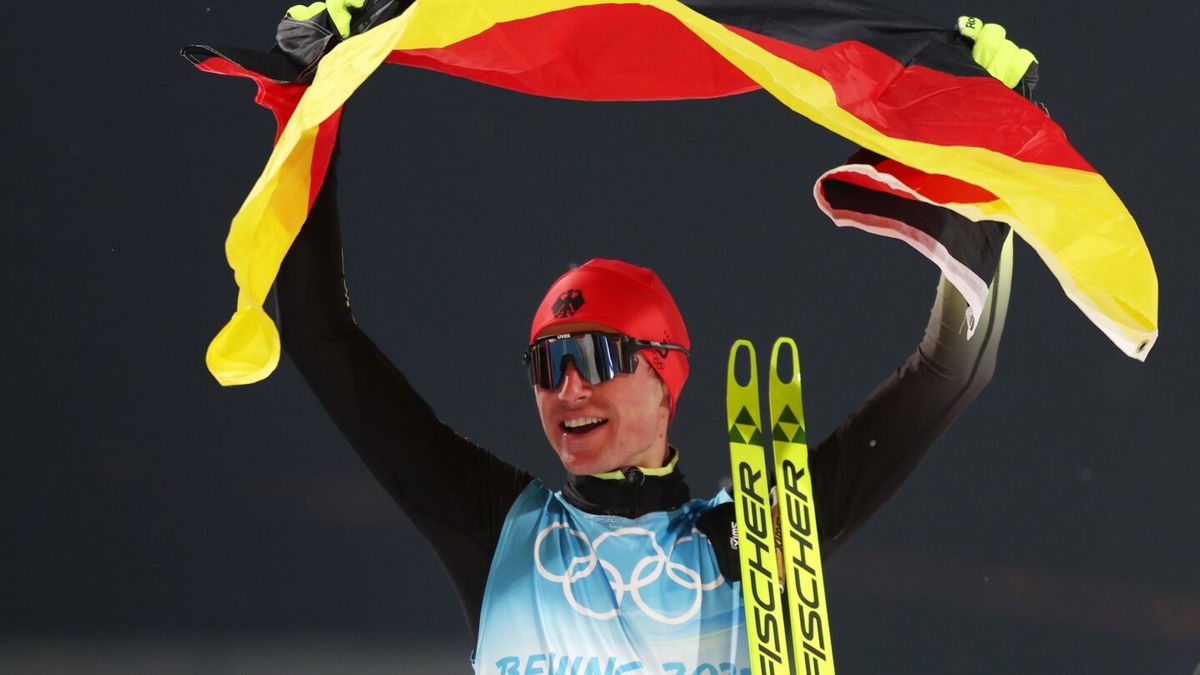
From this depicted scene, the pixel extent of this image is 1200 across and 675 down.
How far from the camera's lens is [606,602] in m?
1.55

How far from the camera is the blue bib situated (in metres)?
1.54

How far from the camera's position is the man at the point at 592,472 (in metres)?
1.54

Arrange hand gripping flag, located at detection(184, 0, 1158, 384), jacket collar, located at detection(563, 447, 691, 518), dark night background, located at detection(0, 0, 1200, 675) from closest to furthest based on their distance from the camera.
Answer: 1. hand gripping flag, located at detection(184, 0, 1158, 384)
2. jacket collar, located at detection(563, 447, 691, 518)
3. dark night background, located at detection(0, 0, 1200, 675)

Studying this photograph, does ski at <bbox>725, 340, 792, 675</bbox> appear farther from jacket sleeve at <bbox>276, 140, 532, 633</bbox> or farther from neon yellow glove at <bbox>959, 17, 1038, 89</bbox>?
neon yellow glove at <bbox>959, 17, 1038, 89</bbox>

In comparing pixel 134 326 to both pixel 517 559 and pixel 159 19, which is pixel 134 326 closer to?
pixel 159 19

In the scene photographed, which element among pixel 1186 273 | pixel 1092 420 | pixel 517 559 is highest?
pixel 1186 273

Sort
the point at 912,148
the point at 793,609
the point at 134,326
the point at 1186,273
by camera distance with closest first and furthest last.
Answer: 1. the point at 912,148
2. the point at 793,609
3. the point at 1186,273
4. the point at 134,326

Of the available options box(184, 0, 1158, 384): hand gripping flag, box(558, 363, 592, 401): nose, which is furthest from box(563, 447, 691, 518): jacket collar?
box(184, 0, 1158, 384): hand gripping flag

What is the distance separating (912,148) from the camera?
57.2 inches

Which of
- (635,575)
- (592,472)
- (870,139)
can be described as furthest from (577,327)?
(870,139)

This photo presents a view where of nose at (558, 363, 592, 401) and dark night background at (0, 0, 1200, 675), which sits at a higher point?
dark night background at (0, 0, 1200, 675)

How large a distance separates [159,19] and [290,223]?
158cm

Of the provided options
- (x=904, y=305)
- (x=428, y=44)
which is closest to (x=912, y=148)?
(x=428, y=44)

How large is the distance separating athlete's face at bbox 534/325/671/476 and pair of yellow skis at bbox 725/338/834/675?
12 centimetres
